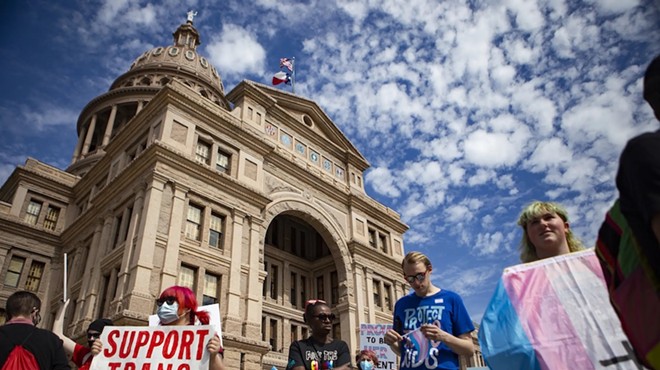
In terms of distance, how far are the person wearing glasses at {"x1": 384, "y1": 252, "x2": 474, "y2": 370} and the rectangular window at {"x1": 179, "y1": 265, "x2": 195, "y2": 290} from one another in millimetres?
14276

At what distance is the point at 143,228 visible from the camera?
16203 millimetres

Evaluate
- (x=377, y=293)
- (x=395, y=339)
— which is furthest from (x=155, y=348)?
(x=377, y=293)

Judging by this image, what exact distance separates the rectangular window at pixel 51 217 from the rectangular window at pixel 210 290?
1407 centimetres

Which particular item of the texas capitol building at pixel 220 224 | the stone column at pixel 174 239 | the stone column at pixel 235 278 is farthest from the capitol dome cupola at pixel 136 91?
the stone column at pixel 174 239

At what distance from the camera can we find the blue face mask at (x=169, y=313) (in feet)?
15.4

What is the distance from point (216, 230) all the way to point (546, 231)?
17.5m

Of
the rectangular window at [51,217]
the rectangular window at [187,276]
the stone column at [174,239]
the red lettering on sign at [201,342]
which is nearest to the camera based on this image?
the red lettering on sign at [201,342]

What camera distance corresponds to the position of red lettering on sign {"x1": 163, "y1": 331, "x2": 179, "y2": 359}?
14.9 ft

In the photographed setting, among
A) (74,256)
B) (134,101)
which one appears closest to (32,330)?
(74,256)

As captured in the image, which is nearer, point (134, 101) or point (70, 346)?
point (70, 346)

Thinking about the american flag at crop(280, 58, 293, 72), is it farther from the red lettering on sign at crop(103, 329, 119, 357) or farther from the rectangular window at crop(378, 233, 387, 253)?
the red lettering on sign at crop(103, 329, 119, 357)

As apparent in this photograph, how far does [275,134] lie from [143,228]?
1149cm

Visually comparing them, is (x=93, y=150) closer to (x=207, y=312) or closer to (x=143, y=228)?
(x=143, y=228)

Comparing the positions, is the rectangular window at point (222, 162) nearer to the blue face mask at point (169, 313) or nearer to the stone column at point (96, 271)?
the stone column at point (96, 271)
